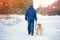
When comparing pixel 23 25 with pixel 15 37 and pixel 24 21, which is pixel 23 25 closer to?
pixel 24 21

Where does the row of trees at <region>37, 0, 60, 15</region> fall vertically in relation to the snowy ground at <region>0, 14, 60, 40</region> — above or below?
above

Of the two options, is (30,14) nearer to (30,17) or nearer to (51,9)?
(30,17)

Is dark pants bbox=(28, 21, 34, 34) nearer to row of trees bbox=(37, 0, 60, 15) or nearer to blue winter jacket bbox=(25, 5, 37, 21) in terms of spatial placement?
blue winter jacket bbox=(25, 5, 37, 21)

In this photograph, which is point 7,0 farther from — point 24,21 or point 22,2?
point 24,21

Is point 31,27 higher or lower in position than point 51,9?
lower

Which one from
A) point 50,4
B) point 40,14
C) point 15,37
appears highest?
point 50,4

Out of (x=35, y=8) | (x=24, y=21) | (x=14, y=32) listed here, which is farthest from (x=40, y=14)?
(x=14, y=32)

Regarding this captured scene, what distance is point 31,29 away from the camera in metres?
1.75

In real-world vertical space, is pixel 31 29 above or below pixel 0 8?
below

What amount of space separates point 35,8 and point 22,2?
0.16 metres

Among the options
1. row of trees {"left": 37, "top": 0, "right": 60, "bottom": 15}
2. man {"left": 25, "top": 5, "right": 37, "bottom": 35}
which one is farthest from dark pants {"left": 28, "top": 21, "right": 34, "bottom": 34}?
row of trees {"left": 37, "top": 0, "right": 60, "bottom": 15}

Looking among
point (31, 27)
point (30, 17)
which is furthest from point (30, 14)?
point (31, 27)

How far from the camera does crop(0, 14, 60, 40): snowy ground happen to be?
1722 mm

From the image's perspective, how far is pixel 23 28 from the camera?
5.72ft
